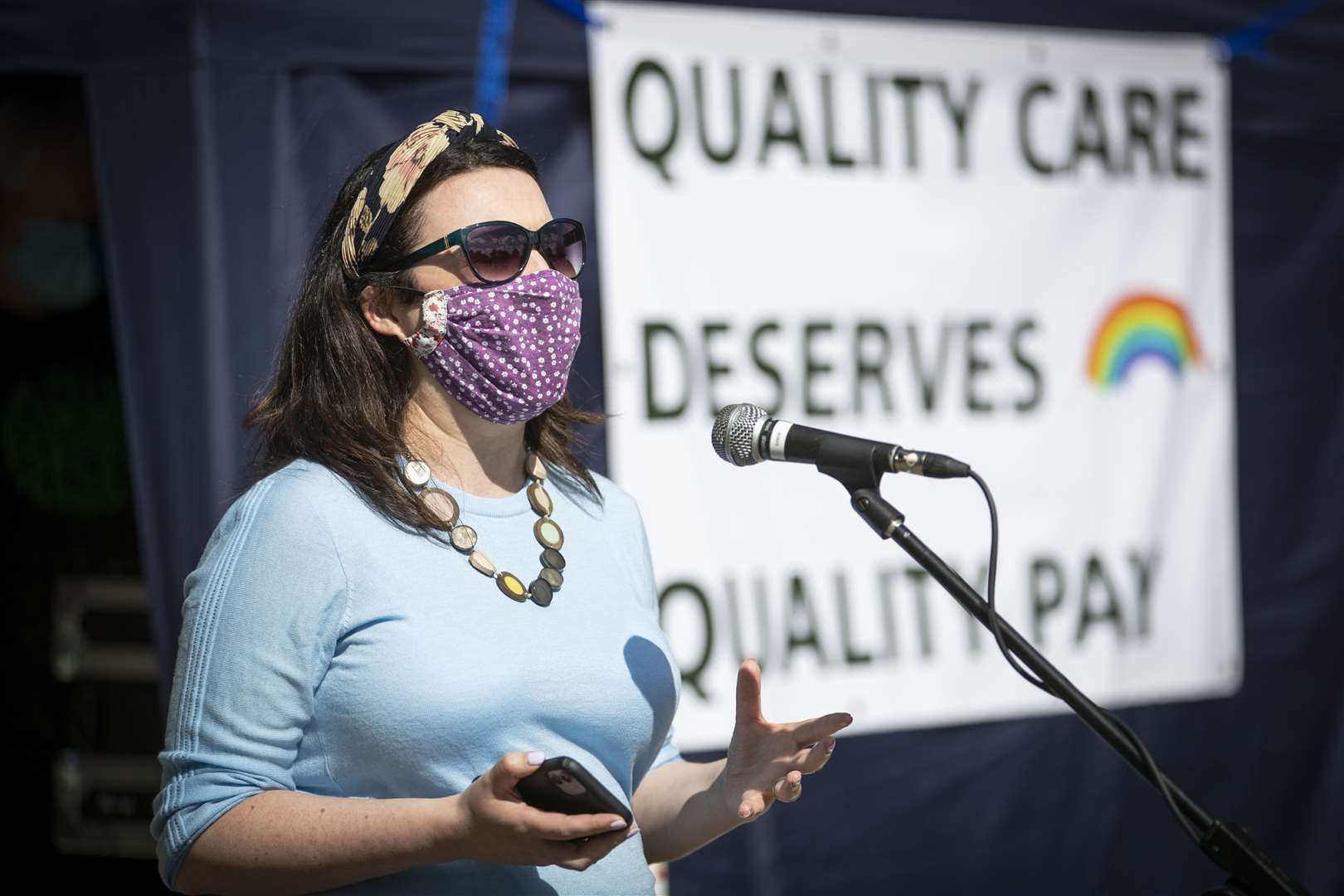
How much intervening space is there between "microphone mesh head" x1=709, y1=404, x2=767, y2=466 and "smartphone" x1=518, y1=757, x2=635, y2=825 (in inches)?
19.2

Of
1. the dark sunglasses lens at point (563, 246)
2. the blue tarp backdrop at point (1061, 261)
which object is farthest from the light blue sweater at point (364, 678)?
the blue tarp backdrop at point (1061, 261)

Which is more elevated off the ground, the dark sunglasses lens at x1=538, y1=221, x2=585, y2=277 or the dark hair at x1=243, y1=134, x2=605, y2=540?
the dark sunglasses lens at x1=538, y1=221, x2=585, y2=277

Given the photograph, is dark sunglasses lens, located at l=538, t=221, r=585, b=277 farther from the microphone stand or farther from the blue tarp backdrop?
the blue tarp backdrop

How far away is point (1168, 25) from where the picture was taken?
3.88m

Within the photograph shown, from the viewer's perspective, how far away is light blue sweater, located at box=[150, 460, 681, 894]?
151cm

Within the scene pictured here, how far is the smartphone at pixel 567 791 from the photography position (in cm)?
135

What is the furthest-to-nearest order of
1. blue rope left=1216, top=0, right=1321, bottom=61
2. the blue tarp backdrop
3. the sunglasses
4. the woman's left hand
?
blue rope left=1216, top=0, right=1321, bottom=61 → the blue tarp backdrop → the sunglasses → the woman's left hand

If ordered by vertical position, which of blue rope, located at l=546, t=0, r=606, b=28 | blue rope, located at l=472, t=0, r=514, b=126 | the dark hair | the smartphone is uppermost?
blue rope, located at l=546, t=0, r=606, b=28

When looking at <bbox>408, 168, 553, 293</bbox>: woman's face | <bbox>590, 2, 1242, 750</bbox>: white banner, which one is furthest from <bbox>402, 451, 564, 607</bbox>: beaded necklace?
<bbox>590, 2, 1242, 750</bbox>: white banner

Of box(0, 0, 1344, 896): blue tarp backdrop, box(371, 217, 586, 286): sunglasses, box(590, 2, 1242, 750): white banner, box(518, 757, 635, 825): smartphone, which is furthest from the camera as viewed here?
box(590, 2, 1242, 750): white banner

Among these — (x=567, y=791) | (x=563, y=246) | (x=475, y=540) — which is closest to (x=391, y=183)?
(x=563, y=246)

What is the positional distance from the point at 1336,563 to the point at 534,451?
3138 mm

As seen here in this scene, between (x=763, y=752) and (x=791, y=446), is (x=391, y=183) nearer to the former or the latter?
(x=791, y=446)

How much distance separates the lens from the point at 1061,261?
3729 millimetres
